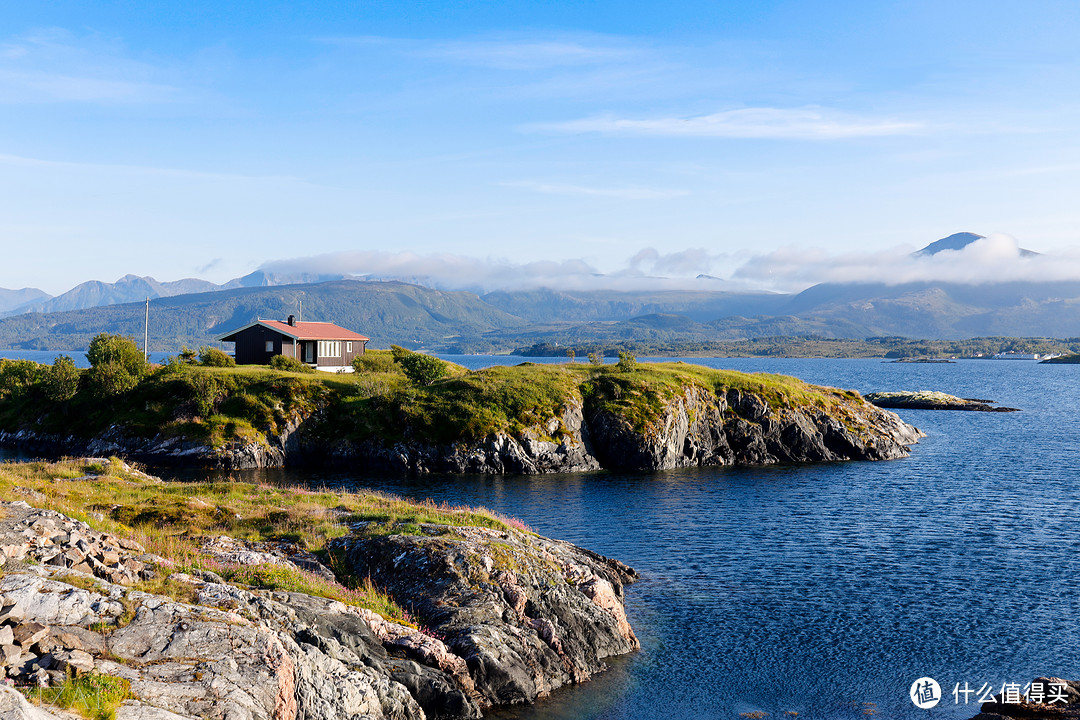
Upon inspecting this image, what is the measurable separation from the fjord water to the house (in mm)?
39239

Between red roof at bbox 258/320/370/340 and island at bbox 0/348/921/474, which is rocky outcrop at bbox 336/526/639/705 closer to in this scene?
island at bbox 0/348/921/474

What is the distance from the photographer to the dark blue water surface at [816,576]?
26.6 m

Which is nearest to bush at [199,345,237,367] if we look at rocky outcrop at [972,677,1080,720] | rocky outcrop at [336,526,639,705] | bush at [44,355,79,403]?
bush at [44,355,79,403]

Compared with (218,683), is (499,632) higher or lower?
lower

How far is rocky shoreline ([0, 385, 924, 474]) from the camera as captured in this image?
76.8 meters

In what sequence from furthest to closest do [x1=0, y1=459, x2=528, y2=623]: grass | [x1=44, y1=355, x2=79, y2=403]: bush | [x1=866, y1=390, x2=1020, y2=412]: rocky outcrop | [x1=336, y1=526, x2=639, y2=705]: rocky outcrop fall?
[x1=866, y1=390, x2=1020, y2=412]: rocky outcrop
[x1=44, y1=355, x2=79, y2=403]: bush
[x1=0, y1=459, x2=528, y2=623]: grass
[x1=336, y1=526, x2=639, y2=705]: rocky outcrop

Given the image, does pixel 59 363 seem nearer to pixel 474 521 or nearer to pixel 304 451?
pixel 304 451

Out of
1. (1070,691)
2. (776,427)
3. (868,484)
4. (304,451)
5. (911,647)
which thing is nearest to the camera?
(1070,691)

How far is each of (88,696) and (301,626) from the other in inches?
290

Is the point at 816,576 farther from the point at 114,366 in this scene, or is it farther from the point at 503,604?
the point at 114,366

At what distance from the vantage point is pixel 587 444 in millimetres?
81625

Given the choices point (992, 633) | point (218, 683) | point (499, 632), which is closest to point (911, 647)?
point (992, 633)

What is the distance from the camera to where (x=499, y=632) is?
85.5 ft

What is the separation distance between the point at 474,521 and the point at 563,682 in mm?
12793
